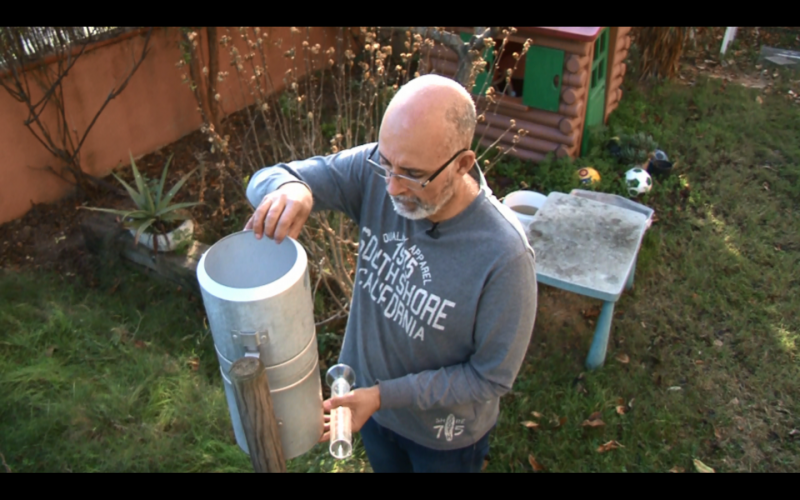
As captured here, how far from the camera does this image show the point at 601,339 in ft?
12.7

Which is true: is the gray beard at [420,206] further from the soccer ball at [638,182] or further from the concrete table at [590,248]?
the soccer ball at [638,182]

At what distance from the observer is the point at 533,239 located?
13.8 ft

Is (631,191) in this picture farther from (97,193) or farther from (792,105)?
(97,193)

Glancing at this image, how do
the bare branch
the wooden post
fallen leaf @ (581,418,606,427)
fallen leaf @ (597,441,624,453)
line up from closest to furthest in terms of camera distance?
1. the wooden post
2. fallen leaf @ (597,441,624,453)
3. fallen leaf @ (581,418,606,427)
4. the bare branch

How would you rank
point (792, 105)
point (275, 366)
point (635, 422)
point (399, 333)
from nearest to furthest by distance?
point (275, 366)
point (399, 333)
point (635, 422)
point (792, 105)

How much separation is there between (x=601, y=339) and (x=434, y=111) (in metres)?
2.69

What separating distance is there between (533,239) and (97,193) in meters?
3.72

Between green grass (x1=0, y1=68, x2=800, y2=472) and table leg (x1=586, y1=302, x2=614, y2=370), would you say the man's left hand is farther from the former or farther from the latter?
table leg (x1=586, y1=302, x2=614, y2=370)

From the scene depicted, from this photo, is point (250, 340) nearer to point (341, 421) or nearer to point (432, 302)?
point (341, 421)

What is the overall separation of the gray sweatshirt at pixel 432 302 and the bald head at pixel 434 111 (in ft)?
0.86

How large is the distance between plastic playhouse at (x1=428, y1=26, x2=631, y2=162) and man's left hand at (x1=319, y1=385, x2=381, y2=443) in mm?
3579

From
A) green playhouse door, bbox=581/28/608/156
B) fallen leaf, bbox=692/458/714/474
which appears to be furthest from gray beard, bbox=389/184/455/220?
green playhouse door, bbox=581/28/608/156

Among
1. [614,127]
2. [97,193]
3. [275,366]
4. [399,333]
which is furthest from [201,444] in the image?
[614,127]

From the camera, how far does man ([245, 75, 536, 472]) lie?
67.4 inches
